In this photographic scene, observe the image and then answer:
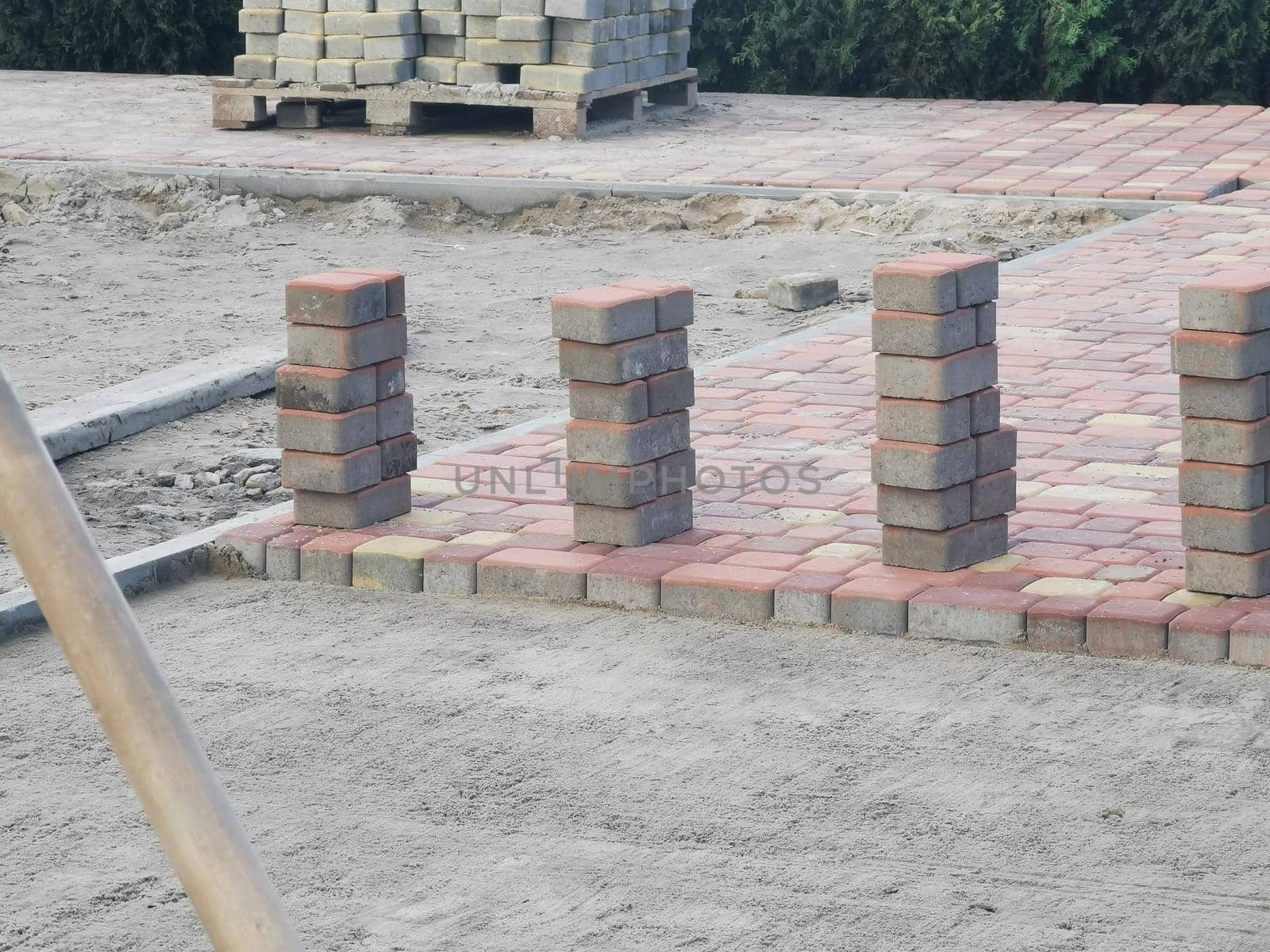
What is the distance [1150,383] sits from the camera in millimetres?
8156

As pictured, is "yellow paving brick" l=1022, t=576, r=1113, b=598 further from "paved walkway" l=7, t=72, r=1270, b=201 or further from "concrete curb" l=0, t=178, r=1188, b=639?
"paved walkway" l=7, t=72, r=1270, b=201

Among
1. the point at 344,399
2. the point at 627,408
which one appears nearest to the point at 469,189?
the point at 344,399

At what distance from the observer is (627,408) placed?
6.21 metres

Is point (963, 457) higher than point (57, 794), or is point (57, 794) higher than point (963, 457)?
point (963, 457)

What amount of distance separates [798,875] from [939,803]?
51 cm

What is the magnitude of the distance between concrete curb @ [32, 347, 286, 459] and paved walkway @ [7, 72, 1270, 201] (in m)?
4.26

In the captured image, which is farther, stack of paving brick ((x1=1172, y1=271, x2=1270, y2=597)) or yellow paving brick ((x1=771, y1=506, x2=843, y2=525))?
yellow paving brick ((x1=771, y1=506, x2=843, y2=525))

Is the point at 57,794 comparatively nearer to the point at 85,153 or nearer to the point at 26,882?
the point at 26,882

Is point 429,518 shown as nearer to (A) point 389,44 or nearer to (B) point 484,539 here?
(B) point 484,539

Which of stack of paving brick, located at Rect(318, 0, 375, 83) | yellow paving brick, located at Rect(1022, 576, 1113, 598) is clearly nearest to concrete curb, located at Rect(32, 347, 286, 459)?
yellow paving brick, located at Rect(1022, 576, 1113, 598)

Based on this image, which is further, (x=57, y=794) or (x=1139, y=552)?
(x=1139, y=552)

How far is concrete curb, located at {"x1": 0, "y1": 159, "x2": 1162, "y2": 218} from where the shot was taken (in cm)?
1216

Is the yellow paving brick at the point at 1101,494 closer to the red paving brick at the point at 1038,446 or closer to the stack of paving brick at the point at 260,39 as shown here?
the red paving brick at the point at 1038,446

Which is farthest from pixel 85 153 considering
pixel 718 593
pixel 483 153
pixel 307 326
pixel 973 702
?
pixel 973 702
